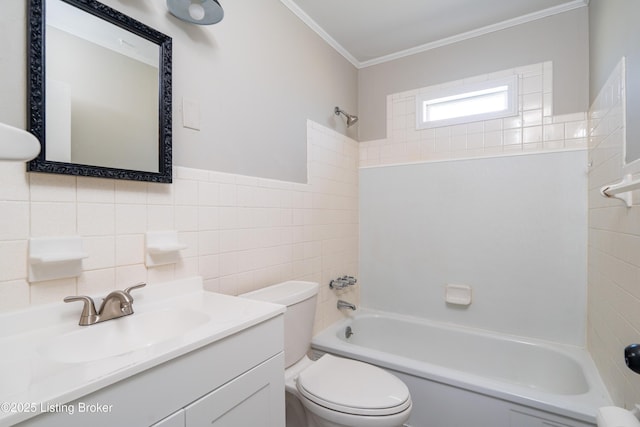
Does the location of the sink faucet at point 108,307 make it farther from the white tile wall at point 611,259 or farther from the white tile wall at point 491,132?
the white tile wall at point 491,132

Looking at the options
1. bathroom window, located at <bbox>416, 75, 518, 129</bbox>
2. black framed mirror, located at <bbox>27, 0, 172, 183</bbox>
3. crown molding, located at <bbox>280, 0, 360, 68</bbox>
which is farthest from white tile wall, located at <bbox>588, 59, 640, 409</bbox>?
black framed mirror, located at <bbox>27, 0, 172, 183</bbox>

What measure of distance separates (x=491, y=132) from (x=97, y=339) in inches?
96.1

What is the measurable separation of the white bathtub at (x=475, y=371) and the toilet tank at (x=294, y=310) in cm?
37

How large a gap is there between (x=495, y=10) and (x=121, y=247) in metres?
2.49

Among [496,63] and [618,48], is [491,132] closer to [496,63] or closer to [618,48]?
[496,63]

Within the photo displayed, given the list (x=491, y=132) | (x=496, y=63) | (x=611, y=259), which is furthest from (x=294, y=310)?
(x=496, y=63)

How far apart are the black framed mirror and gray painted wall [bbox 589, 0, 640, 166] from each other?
1750 mm

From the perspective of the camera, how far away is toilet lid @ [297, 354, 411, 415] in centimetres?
124

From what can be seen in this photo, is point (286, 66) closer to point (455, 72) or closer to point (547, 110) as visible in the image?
point (455, 72)

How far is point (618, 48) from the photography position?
52.0 inches

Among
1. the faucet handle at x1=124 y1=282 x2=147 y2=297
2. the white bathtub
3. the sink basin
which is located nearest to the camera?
the sink basin

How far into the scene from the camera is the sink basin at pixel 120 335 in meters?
0.83

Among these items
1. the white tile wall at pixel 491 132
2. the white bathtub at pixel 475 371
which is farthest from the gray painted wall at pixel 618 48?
the white bathtub at pixel 475 371

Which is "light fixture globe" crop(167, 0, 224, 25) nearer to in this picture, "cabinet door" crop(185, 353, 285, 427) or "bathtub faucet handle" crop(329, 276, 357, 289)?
"cabinet door" crop(185, 353, 285, 427)
